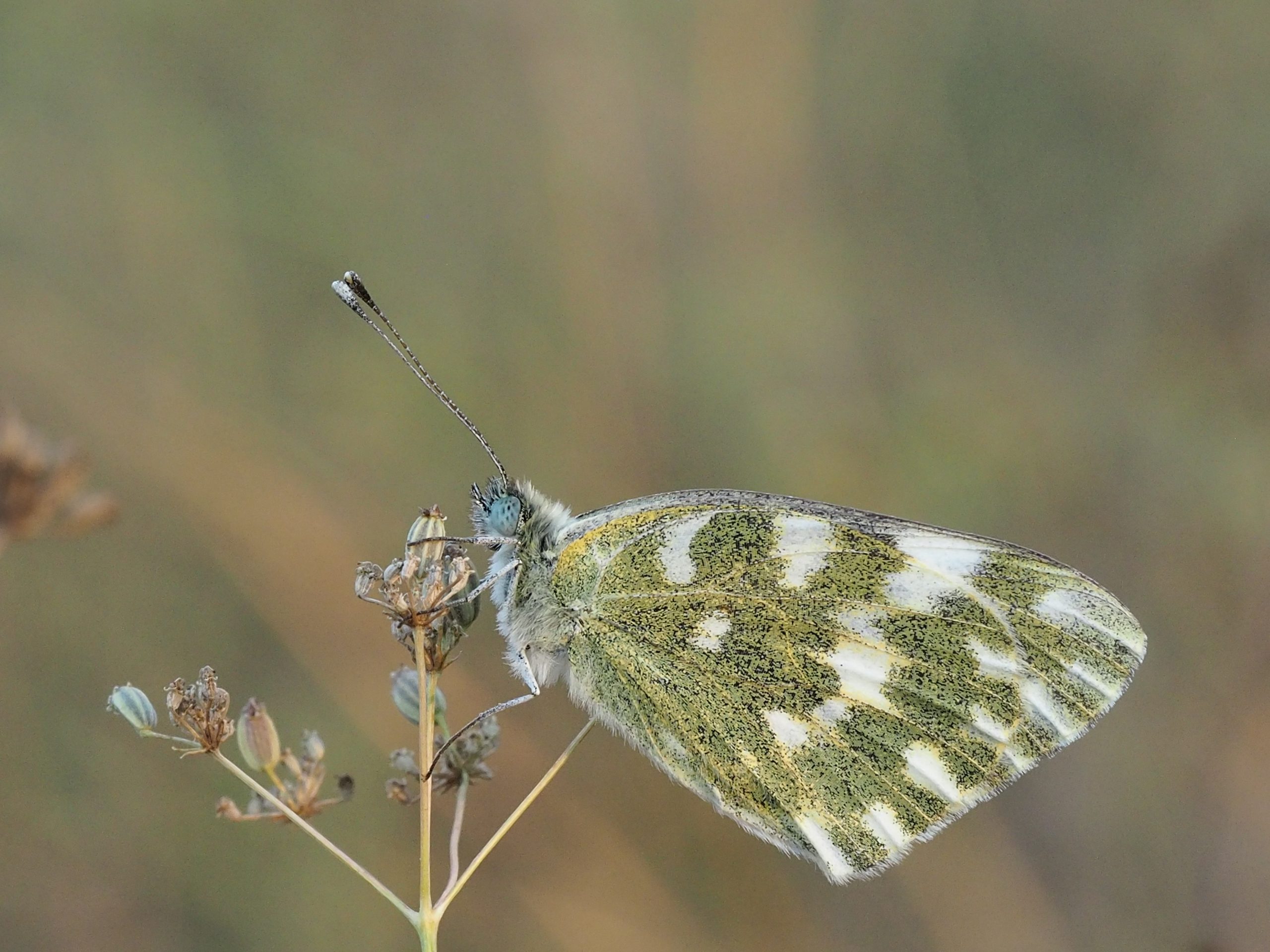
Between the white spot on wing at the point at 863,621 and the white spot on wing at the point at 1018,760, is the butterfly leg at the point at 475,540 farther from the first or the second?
the white spot on wing at the point at 1018,760

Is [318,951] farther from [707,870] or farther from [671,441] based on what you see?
[671,441]

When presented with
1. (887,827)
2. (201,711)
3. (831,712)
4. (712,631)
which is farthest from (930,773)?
(201,711)

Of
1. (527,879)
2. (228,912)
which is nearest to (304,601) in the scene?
(228,912)

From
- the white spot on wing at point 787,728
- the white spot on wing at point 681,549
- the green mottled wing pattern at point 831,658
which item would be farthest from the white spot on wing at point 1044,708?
the white spot on wing at point 681,549

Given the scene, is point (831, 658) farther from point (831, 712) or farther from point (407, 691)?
point (407, 691)

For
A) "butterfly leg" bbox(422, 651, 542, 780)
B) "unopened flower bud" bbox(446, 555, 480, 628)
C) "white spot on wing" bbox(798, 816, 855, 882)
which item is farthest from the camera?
"white spot on wing" bbox(798, 816, 855, 882)

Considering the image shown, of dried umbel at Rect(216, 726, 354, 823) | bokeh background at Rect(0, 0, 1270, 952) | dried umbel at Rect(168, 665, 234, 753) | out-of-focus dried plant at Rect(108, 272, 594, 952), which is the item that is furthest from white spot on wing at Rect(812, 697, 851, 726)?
bokeh background at Rect(0, 0, 1270, 952)

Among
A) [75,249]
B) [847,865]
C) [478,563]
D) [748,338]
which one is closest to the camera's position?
[847,865]

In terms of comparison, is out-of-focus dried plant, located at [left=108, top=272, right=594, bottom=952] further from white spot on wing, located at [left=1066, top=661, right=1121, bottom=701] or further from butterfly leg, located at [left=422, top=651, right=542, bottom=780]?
white spot on wing, located at [left=1066, top=661, right=1121, bottom=701]
